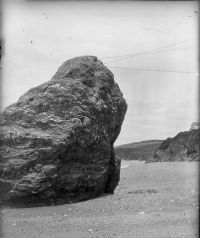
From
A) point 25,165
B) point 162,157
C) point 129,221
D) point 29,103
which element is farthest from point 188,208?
point 162,157

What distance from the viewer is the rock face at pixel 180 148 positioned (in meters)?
29.9

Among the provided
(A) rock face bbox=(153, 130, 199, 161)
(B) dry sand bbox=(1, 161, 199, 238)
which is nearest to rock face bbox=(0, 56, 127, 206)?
(B) dry sand bbox=(1, 161, 199, 238)

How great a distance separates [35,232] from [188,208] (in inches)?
108

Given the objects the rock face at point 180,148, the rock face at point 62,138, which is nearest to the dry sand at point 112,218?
the rock face at point 62,138

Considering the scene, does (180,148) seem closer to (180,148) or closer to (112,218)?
(180,148)

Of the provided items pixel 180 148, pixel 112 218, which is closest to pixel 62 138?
pixel 112 218

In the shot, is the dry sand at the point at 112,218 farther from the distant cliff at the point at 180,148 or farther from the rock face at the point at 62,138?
the distant cliff at the point at 180,148

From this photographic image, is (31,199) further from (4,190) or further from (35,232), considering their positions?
(35,232)

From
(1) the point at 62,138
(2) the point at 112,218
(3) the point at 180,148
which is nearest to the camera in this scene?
(2) the point at 112,218

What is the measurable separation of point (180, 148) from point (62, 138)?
24790mm

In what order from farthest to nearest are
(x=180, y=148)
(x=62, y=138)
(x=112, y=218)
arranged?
(x=180, y=148)
(x=62, y=138)
(x=112, y=218)

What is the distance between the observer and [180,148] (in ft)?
108

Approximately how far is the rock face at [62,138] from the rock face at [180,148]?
A: 1889cm

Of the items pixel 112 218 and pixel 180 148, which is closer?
pixel 112 218
